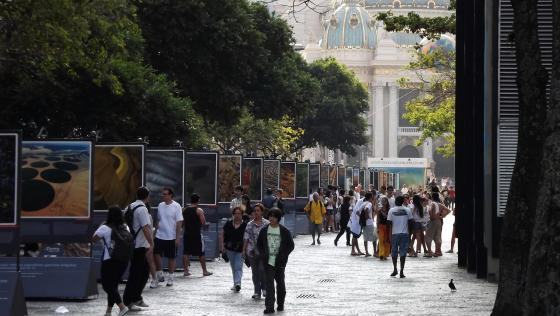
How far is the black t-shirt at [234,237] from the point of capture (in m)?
23.4

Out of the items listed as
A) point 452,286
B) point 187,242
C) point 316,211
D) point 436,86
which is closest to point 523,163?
point 452,286

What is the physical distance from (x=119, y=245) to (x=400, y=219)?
988cm

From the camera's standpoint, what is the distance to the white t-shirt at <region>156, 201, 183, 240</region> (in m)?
24.3

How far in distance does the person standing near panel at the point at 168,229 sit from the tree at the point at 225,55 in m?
17.5

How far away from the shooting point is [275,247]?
66.8ft

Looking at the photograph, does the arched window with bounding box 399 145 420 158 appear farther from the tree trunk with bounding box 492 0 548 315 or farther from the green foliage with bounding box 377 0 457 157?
the tree trunk with bounding box 492 0 548 315

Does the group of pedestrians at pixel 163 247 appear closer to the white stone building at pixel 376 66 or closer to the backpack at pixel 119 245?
the backpack at pixel 119 245

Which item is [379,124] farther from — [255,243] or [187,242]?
[255,243]

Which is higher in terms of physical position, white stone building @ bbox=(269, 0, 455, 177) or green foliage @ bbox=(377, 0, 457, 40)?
white stone building @ bbox=(269, 0, 455, 177)

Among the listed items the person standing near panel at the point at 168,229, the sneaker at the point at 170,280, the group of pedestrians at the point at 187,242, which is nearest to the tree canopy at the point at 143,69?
the person standing near panel at the point at 168,229

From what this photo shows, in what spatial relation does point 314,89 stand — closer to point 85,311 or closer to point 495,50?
point 495,50

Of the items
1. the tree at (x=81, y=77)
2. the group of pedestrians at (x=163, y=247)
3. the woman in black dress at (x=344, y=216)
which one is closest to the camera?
the group of pedestrians at (x=163, y=247)

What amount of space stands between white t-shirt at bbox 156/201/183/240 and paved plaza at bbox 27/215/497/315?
2.74ft

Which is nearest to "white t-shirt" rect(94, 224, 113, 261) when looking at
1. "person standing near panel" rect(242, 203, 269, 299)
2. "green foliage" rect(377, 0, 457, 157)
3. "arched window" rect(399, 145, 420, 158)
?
"person standing near panel" rect(242, 203, 269, 299)
